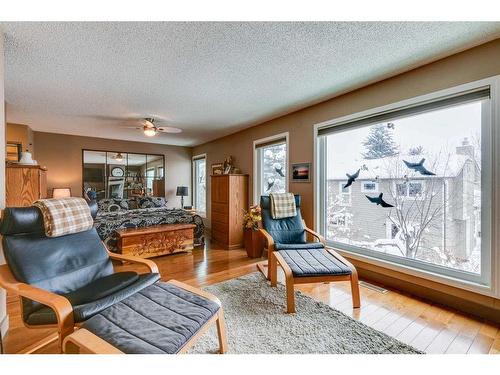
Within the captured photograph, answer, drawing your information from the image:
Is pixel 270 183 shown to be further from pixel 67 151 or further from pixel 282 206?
pixel 67 151

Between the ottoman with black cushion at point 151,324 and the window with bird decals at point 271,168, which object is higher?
the window with bird decals at point 271,168

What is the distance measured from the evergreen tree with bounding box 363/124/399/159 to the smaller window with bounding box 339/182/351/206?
48cm

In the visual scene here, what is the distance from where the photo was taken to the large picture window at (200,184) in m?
6.37

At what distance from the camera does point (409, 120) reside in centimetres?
244

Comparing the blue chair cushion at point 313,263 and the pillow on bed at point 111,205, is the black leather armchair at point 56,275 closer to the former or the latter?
the blue chair cushion at point 313,263

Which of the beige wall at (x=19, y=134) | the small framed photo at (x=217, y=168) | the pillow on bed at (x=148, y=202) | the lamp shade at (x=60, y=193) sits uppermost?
the beige wall at (x=19, y=134)

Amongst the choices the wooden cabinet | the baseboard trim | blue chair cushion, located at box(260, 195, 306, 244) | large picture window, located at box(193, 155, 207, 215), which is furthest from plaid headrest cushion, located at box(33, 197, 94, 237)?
large picture window, located at box(193, 155, 207, 215)

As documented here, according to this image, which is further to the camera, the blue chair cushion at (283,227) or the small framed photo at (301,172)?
the small framed photo at (301,172)

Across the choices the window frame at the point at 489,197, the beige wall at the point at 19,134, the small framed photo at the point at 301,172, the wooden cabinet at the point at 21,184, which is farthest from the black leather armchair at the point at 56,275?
the beige wall at the point at 19,134

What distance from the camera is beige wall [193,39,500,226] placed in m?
1.91

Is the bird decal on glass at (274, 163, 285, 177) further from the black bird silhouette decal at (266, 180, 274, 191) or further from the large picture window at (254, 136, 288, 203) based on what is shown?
the black bird silhouette decal at (266, 180, 274, 191)

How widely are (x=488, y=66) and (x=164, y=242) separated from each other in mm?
4344

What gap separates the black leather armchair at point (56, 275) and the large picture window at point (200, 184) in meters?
4.42
